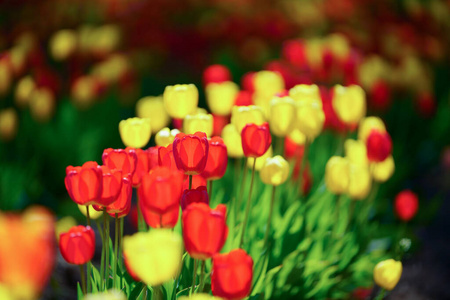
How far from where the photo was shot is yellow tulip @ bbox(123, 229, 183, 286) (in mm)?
879

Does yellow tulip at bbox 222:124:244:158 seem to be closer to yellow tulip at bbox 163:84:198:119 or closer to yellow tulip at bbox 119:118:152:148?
yellow tulip at bbox 163:84:198:119

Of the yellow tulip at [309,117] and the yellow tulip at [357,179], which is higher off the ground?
the yellow tulip at [309,117]

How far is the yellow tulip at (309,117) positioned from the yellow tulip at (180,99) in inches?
13.9

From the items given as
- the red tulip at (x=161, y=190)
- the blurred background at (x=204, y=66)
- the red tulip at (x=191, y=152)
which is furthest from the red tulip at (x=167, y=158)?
the blurred background at (x=204, y=66)

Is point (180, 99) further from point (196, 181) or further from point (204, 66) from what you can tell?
point (204, 66)

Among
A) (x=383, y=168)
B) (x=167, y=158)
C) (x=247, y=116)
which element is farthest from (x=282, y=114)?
(x=383, y=168)

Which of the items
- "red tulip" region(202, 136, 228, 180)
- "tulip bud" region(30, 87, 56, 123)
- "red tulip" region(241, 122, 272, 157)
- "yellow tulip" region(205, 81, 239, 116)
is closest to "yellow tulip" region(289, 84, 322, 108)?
"yellow tulip" region(205, 81, 239, 116)

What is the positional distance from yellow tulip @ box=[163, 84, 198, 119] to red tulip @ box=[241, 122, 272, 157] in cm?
30

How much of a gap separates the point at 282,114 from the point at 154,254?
793 millimetres

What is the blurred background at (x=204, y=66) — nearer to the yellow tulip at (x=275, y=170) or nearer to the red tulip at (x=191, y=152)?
the yellow tulip at (x=275, y=170)

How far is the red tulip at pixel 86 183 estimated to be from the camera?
1079mm

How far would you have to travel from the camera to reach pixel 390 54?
163 inches

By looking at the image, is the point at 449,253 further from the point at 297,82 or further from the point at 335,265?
the point at 297,82

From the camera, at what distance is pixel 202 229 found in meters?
0.99
